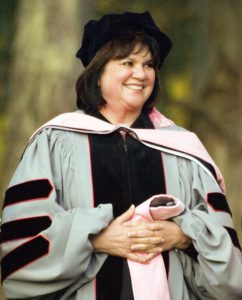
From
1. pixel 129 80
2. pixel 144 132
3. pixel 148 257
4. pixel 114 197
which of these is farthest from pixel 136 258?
pixel 129 80

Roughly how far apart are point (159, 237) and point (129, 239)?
0.16 metres

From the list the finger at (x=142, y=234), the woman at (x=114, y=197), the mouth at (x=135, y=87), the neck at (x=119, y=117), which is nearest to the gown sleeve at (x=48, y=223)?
the woman at (x=114, y=197)

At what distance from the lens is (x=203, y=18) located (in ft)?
43.9

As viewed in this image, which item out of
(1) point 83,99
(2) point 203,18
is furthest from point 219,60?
(1) point 83,99

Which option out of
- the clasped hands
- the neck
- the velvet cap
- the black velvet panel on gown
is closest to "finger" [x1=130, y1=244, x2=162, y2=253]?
the clasped hands

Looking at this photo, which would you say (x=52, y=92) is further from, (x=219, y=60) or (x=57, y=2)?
(x=219, y=60)

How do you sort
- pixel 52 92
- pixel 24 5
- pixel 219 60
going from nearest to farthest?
pixel 52 92
pixel 24 5
pixel 219 60

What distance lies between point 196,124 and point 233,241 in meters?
6.41

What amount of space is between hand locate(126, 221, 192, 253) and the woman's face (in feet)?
2.28

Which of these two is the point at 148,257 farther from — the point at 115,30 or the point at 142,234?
the point at 115,30

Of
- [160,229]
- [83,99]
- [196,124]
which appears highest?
[83,99]

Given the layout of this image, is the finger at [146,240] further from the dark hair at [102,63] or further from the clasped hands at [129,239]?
the dark hair at [102,63]

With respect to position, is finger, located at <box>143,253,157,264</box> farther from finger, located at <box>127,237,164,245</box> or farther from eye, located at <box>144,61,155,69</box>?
eye, located at <box>144,61,155,69</box>

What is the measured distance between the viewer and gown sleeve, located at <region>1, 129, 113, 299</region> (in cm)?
674
